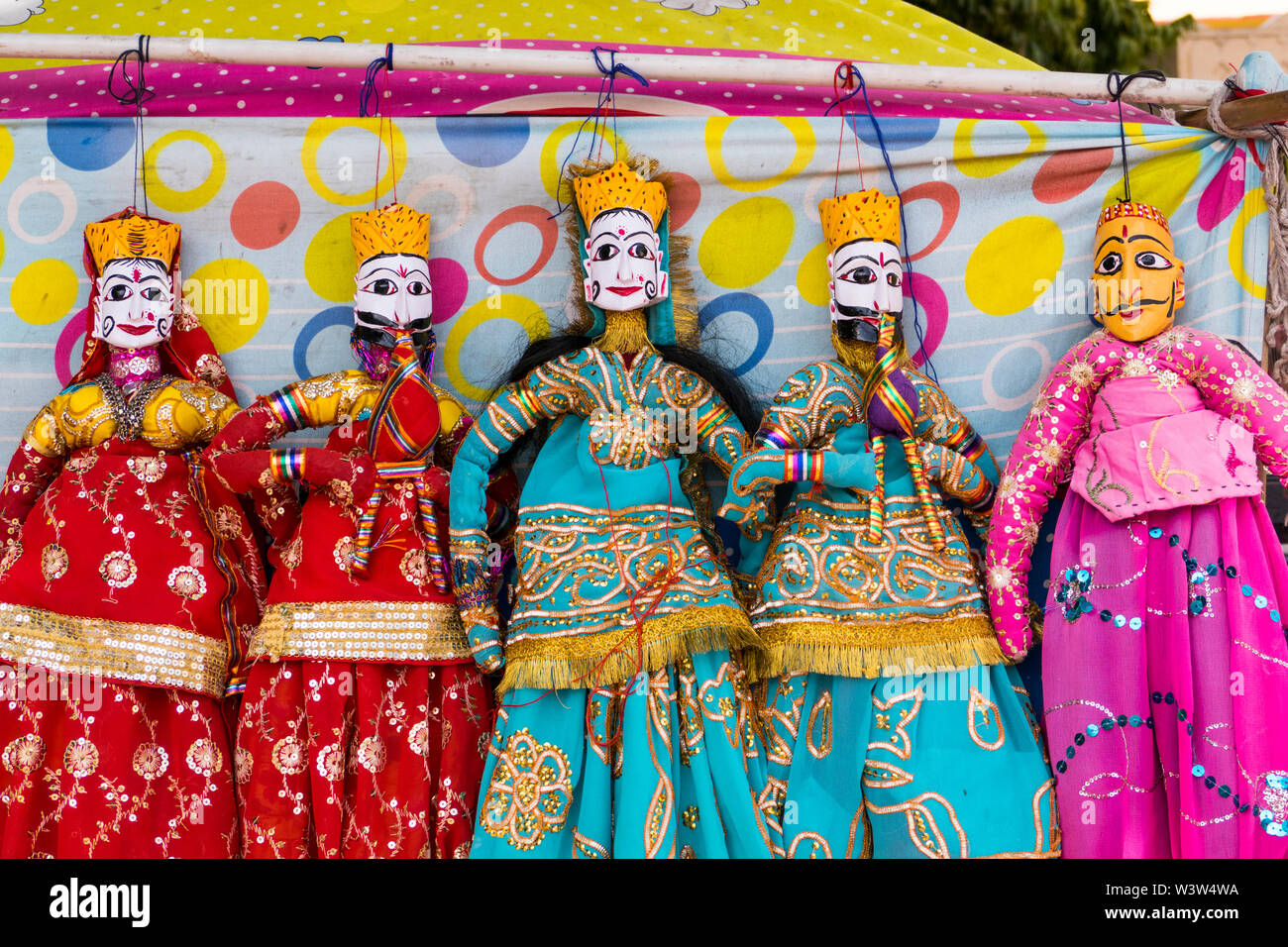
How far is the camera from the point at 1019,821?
8.57ft

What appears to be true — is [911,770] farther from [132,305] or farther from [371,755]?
[132,305]

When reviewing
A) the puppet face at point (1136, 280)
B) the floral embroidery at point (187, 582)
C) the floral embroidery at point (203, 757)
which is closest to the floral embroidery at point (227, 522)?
the floral embroidery at point (187, 582)

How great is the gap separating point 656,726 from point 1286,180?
2031 mm

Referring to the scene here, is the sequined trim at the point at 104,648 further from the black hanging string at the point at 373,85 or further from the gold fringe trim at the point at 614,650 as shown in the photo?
the black hanging string at the point at 373,85

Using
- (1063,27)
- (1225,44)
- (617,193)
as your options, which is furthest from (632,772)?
(1225,44)

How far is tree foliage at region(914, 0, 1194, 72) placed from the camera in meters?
5.71

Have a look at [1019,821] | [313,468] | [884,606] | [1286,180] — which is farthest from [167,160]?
[1286,180]

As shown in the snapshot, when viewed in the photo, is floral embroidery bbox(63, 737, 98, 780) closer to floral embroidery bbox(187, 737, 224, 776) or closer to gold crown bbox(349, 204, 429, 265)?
floral embroidery bbox(187, 737, 224, 776)

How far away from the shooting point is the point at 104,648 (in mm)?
2760

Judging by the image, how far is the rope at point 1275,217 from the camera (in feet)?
9.91

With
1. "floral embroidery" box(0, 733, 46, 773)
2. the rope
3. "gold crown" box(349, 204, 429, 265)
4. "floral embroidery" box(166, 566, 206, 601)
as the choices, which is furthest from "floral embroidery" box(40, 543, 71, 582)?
the rope

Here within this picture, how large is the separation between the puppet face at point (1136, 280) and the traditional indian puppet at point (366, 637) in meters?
1.52

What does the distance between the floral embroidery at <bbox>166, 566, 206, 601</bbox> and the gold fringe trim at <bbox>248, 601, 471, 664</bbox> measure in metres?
0.19

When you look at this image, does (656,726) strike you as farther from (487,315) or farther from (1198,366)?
(1198,366)
